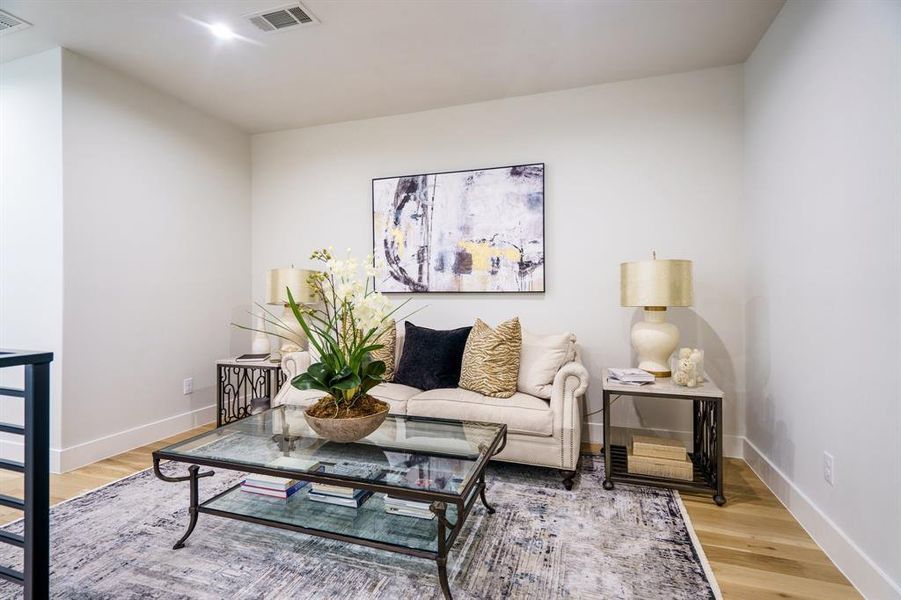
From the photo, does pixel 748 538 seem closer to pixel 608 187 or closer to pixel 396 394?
pixel 396 394

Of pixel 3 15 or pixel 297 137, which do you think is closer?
pixel 3 15

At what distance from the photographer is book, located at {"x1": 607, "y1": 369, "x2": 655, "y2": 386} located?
261 cm

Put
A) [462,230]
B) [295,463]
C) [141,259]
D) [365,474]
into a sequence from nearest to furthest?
[365,474] < [295,463] < [141,259] < [462,230]

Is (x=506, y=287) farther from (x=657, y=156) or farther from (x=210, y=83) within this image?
(x=210, y=83)

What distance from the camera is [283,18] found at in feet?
8.51

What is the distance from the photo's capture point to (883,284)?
1.58m

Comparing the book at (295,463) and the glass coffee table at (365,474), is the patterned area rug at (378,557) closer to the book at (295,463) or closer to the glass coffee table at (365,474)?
the glass coffee table at (365,474)

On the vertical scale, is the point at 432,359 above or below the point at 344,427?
above

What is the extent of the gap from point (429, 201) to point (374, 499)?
8.11 ft

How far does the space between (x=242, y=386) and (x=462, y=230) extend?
247cm

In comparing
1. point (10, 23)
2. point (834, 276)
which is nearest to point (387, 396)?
point (834, 276)

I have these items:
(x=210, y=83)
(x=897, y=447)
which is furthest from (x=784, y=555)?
(x=210, y=83)

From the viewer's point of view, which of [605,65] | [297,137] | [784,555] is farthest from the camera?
[297,137]

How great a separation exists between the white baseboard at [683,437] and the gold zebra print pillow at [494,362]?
2.83 feet
